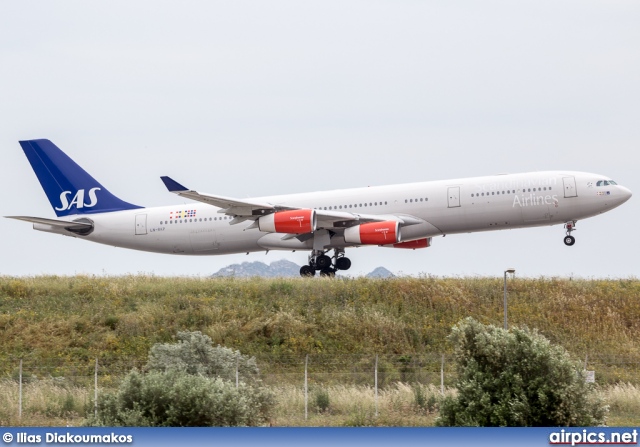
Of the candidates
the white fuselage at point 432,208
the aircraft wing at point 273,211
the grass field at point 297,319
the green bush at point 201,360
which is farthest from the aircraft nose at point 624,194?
the green bush at point 201,360

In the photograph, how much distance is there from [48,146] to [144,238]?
742cm

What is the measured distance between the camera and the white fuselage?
153 ft

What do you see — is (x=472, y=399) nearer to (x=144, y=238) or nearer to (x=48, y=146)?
(x=144, y=238)

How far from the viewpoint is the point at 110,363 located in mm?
38750

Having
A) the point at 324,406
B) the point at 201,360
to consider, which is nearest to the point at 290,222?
the point at 201,360

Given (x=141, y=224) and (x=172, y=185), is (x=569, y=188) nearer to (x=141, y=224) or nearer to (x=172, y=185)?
(x=172, y=185)

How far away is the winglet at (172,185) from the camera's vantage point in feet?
148

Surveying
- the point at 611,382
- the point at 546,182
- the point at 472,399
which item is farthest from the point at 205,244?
the point at 472,399

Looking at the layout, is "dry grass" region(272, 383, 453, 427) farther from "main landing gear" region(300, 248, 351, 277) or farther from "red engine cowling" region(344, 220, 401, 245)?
"main landing gear" region(300, 248, 351, 277)

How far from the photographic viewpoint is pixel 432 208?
156 feet

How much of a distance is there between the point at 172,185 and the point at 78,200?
37.8ft

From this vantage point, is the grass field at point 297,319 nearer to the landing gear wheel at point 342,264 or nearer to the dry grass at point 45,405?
the dry grass at point 45,405
